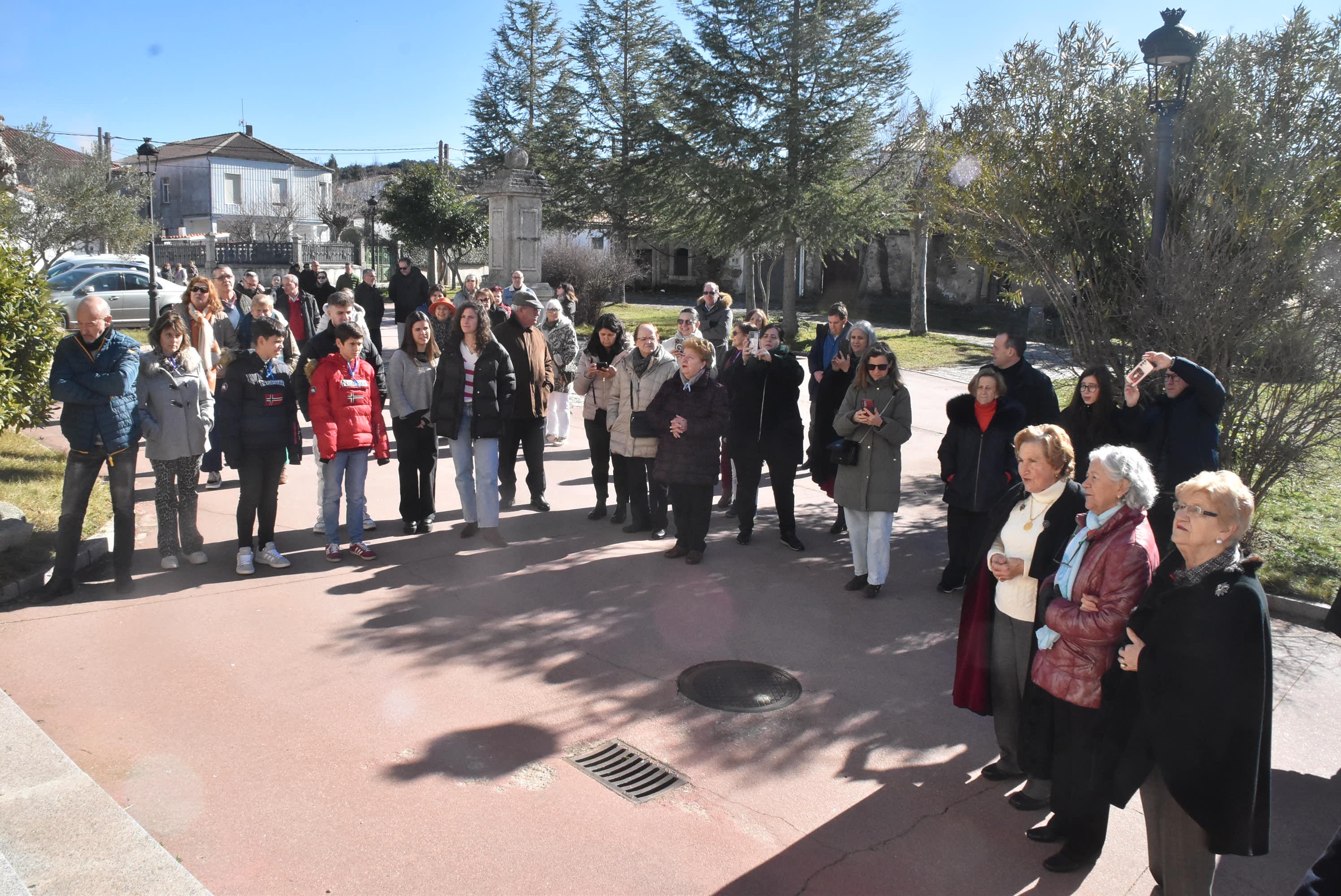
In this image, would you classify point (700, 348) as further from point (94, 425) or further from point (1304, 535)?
point (1304, 535)

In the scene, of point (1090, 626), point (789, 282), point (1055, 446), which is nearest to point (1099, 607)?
point (1090, 626)

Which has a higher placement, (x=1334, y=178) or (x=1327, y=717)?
(x=1334, y=178)

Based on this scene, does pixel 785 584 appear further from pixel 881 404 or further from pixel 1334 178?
pixel 1334 178

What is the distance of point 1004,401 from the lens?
22.3 ft

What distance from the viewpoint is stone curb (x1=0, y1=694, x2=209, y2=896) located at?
3.49 m

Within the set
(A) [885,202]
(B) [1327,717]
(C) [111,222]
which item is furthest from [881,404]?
(C) [111,222]

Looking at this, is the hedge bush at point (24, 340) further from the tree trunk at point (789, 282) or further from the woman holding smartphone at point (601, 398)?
the tree trunk at point (789, 282)

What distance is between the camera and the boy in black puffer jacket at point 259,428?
23.0 ft

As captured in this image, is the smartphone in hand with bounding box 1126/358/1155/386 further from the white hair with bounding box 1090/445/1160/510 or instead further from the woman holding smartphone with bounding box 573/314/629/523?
the woman holding smartphone with bounding box 573/314/629/523

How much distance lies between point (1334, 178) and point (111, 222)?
32498 mm

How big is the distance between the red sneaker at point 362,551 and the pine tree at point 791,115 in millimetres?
18703

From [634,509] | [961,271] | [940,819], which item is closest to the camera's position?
[940,819]

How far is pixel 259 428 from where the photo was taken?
7074 mm

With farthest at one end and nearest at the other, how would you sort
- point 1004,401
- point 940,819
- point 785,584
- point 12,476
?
point 12,476 < point 785,584 < point 1004,401 < point 940,819
